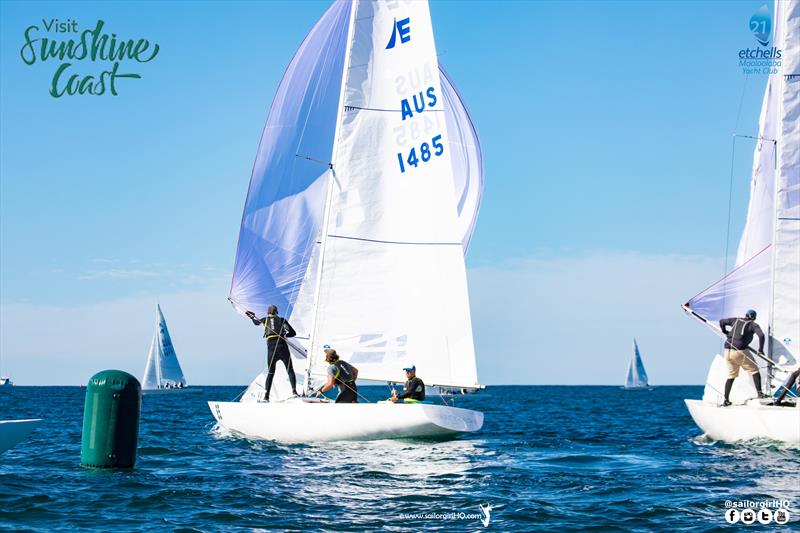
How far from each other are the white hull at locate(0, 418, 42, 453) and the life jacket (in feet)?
18.9

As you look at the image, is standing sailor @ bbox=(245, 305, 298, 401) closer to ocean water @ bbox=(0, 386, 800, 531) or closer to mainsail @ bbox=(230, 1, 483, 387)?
mainsail @ bbox=(230, 1, 483, 387)

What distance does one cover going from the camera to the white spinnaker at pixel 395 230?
18.6m

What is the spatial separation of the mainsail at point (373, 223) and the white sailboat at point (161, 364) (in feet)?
→ 170

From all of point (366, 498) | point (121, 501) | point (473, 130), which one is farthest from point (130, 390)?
point (473, 130)

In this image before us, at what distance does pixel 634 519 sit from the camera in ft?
33.7

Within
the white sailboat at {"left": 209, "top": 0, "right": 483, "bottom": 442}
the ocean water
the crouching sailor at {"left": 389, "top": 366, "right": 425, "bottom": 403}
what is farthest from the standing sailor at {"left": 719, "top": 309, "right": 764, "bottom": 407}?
the crouching sailor at {"left": 389, "top": 366, "right": 425, "bottom": 403}

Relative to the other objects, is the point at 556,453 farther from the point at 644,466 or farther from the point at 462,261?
the point at 462,261

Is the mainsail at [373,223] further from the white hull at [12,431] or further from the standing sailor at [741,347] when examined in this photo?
the white hull at [12,431]

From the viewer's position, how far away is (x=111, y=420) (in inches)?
519

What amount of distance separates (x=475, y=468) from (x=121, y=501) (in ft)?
17.8

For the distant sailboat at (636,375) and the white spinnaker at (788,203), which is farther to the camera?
the distant sailboat at (636,375)

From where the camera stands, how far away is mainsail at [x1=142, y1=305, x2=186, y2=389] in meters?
70.6

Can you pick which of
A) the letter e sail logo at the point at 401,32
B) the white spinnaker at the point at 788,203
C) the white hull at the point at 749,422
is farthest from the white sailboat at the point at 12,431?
the white spinnaker at the point at 788,203

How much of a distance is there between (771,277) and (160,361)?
59.0 metres
